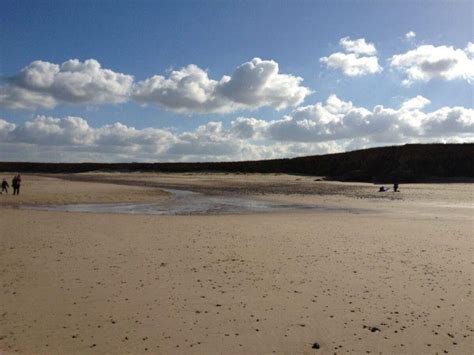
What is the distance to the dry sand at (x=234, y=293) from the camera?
5215 mm

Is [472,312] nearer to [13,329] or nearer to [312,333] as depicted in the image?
[312,333]

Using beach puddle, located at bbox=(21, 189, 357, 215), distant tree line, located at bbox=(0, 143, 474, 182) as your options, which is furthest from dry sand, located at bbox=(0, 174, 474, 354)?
distant tree line, located at bbox=(0, 143, 474, 182)

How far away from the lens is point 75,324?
555cm

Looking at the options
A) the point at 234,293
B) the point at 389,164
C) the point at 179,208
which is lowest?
the point at 179,208

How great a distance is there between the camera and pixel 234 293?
6.82 m

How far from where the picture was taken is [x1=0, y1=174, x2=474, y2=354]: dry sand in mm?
5215

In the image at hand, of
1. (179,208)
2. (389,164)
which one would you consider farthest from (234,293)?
(389,164)

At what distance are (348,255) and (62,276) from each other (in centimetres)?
579

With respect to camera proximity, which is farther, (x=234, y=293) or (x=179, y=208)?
(x=179, y=208)

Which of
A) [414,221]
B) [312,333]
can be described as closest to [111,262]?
[312,333]

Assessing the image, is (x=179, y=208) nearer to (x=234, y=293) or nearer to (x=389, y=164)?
(x=234, y=293)

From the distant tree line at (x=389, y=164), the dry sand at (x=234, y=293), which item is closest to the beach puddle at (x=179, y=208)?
the dry sand at (x=234, y=293)

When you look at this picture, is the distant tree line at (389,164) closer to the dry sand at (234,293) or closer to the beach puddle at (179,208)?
the beach puddle at (179,208)

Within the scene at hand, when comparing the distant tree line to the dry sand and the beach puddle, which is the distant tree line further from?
the dry sand
